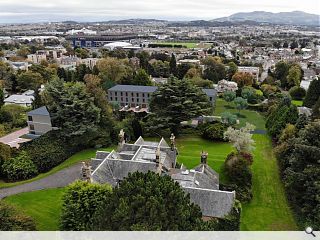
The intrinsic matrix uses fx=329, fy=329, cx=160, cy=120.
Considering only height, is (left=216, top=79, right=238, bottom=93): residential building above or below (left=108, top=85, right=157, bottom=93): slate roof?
below

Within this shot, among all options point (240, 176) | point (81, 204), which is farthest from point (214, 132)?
point (81, 204)

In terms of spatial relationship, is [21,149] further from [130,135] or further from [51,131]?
[130,135]

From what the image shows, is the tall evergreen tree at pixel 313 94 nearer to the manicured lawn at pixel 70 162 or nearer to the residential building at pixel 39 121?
the manicured lawn at pixel 70 162

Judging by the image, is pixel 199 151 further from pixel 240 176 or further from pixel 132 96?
pixel 132 96

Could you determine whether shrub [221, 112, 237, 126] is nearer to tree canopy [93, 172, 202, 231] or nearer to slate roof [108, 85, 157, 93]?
slate roof [108, 85, 157, 93]

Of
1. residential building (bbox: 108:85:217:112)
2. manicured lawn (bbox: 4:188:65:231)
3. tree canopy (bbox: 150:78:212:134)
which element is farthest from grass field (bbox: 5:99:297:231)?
residential building (bbox: 108:85:217:112)
